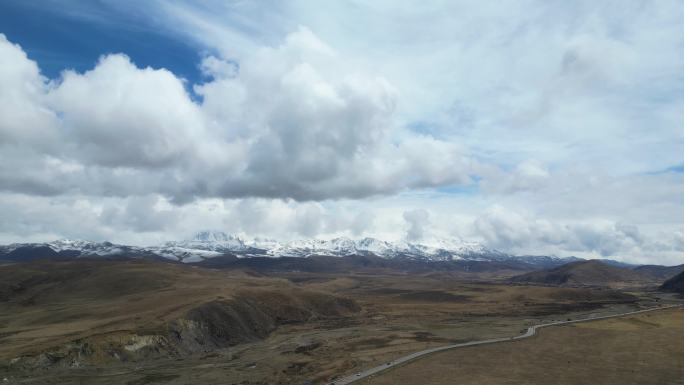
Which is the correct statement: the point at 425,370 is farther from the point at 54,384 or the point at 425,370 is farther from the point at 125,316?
the point at 125,316

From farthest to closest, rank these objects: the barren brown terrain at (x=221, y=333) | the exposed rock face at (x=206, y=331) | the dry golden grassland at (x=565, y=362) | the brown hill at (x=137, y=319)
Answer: the brown hill at (x=137, y=319) → the exposed rock face at (x=206, y=331) → the barren brown terrain at (x=221, y=333) → the dry golden grassland at (x=565, y=362)

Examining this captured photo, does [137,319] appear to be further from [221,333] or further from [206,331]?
[221,333]

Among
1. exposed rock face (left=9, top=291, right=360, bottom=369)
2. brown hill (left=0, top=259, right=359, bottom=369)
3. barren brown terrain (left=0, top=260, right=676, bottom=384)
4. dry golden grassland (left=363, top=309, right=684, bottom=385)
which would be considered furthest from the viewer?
brown hill (left=0, top=259, right=359, bottom=369)

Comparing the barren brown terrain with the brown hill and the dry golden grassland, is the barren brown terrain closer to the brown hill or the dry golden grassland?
the brown hill

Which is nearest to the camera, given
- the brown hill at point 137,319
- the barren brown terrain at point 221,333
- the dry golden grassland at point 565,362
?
Result: the dry golden grassland at point 565,362

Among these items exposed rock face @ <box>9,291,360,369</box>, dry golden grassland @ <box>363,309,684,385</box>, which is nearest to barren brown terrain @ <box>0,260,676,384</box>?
exposed rock face @ <box>9,291,360,369</box>

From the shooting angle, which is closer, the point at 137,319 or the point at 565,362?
the point at 565,362

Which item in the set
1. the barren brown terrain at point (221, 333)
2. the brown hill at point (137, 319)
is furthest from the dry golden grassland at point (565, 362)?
the brown hill at point (137, 319)

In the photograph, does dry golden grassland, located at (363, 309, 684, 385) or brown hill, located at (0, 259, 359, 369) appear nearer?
dry golden grassland, located at (363, 309, 684, 385)

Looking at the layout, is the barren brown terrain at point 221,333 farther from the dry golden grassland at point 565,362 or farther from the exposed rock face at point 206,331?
the dry golden grassland at point 565,362

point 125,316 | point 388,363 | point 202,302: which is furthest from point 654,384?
point 125,316

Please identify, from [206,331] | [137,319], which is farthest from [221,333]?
[137,319]

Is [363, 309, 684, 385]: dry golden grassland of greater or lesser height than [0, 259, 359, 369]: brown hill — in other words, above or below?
above

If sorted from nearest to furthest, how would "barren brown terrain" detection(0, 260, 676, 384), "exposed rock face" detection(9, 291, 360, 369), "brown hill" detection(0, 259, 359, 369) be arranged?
"barren brown terrain" detection(0, 260, 676, 384) → "exposed rock face" detection(9, 291, 360, 369) → "brown hill" detection(0, 259, 359, 369)
